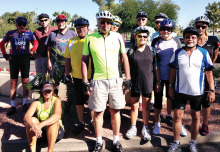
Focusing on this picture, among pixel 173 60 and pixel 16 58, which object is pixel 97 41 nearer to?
pixel 173 60

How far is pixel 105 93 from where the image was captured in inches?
Answer: 130

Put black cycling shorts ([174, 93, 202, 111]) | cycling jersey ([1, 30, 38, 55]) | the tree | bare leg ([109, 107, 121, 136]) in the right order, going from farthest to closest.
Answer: the tree, cycling jersey ([1, 30, 38, 55]), bare leg ([109, 107, 121, 136]), black cycling shorts ([174, 93, 202, 111])

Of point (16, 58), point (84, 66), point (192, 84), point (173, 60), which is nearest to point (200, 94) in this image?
point (192, 84)

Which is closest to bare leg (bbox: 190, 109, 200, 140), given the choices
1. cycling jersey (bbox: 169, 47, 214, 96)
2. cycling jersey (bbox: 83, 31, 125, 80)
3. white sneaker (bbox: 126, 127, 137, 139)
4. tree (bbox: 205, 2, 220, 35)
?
cycling jersey (bbox: 169, 47, 214, 96)

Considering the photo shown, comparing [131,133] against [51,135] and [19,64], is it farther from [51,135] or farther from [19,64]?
[19,64]

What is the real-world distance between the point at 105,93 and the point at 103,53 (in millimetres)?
628

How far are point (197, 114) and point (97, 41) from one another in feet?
6.40

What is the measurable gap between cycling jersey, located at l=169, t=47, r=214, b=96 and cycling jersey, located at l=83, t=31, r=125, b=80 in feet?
3.26

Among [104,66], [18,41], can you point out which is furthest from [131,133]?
[18,41]

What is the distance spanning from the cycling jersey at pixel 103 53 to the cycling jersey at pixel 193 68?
995 millimetres

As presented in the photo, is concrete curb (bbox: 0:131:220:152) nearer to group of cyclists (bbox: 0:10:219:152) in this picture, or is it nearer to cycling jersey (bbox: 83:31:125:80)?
group of cyclists (bbox: 0:10:219:152)

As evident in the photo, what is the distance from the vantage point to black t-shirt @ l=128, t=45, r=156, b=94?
3.56 meters

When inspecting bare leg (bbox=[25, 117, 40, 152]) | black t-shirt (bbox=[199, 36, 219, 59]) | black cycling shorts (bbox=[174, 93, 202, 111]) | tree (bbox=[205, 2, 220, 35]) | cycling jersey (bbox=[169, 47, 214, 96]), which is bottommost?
bare leg (bbox=[25, 117, 40, 152])

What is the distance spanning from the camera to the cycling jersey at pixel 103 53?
3.20 m
